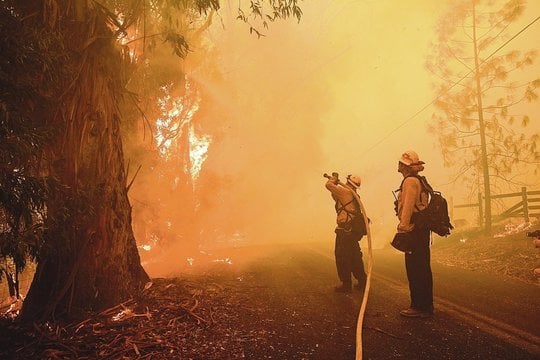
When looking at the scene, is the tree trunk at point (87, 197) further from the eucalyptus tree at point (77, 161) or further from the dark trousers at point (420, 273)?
the dark trousers at point (420, 273)

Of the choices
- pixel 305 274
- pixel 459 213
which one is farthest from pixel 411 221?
pixel 459 213

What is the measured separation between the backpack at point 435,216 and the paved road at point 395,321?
1191 mm

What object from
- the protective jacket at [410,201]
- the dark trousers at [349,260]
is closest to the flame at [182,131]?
the dark trousers at [349,260]

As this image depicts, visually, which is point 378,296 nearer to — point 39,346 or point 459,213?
point 39,346

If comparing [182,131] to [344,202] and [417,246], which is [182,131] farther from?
[417,246]

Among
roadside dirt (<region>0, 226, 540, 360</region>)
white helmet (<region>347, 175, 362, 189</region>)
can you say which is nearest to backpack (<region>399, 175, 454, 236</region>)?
roadside dirt (<region>0, 226, 540, 360</region>)

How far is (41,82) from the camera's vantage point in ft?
15.4

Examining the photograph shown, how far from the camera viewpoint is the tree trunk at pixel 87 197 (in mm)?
4855

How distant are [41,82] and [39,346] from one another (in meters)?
3.27

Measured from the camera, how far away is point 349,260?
6250mm

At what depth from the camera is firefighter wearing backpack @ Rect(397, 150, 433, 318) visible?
189 inches

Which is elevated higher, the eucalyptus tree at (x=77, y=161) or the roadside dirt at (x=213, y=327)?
the eucalyptus tree at (x=77, y=161)

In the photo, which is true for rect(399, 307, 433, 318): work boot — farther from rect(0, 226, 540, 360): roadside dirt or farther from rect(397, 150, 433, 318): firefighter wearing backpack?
rect(0, 226, 540, 360): roadside dirt

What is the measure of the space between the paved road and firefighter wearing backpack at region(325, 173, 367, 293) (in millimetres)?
365
